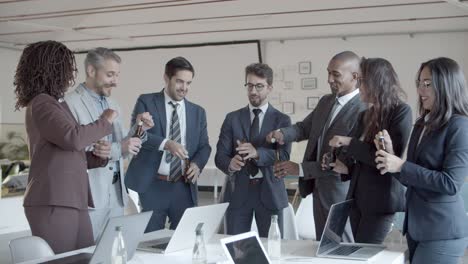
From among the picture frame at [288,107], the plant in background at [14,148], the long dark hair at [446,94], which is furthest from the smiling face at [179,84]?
the picture frame at [288,107]

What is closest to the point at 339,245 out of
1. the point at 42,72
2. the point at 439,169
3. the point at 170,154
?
the point at 439,169

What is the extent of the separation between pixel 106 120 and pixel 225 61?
28.8 feet

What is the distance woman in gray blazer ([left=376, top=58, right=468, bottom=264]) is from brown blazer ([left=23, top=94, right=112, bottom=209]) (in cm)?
156

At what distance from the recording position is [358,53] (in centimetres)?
1062

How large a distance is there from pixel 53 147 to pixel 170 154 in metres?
1.34

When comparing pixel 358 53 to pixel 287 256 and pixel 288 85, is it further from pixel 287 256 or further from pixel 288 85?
pixel 287 256

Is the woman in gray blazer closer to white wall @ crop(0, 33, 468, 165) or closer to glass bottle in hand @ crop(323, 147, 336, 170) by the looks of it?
glass bottle in hand @ crop(323, 147, 336, 170)

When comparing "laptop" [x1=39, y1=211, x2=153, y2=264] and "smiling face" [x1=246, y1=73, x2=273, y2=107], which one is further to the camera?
"smiling face" [x1=246, y1=73, x2=273, y2=107]

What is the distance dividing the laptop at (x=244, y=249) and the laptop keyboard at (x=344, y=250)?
0.60 m

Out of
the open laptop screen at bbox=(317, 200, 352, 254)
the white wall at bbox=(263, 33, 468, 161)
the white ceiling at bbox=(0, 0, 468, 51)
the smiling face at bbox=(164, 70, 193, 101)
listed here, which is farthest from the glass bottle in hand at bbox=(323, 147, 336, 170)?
the white wall at bbox=(263, 33, 468, 161)

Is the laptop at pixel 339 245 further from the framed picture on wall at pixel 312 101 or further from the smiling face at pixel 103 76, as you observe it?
the framed picture on wall at pixel 312 101

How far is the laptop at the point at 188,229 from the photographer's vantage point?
→ 2996mm

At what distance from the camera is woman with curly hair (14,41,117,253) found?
3.12 metres

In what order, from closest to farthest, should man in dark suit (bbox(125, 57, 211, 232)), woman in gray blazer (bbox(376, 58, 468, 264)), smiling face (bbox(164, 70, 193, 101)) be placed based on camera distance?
1. woman in gray blazer (bbox(376, 58, 468, 264))
2. man in dark suit (bbox(125, 57, 211, 232))
3. smiling face (bbox(164, 70, 193, 101))
